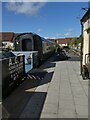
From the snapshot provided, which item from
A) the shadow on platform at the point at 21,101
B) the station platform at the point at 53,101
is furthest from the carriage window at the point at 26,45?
the shadow on platform at the point at 21,101

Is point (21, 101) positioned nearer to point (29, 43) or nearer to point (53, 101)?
point (53, 101)

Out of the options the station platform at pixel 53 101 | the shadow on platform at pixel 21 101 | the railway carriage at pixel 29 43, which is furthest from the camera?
the railway carriage at pixel 29 43

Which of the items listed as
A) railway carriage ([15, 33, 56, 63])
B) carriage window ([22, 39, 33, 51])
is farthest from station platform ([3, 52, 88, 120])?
carriage window ([22, 39, 33, 51])

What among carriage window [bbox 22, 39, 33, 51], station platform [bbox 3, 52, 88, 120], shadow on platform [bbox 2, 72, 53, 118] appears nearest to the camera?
station platform [bbox 3, 52, 88, 120]

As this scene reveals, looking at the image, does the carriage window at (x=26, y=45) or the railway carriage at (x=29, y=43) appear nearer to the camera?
the railway carriage at (x=29, y=43)

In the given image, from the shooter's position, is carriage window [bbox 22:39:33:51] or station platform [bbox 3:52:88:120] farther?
carriage window [bbox 22:39:33:51]

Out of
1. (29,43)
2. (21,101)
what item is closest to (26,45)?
(29,43)

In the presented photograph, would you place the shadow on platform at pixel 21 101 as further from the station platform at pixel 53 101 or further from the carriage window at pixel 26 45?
the carriage window at pixel 26 45

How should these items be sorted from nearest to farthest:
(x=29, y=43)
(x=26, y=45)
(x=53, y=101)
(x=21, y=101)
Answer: (x=53, y=101)
(x=21, y=101)
(x=29, y=43)
(x=26, y=45)

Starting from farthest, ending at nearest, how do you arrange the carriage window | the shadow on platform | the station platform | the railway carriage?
the carriage window, the railway carriage, the shadow on platform, the station platform

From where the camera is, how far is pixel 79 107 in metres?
7.33

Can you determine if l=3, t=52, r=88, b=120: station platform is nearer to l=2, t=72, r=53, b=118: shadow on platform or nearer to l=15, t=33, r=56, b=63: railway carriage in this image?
l=2, t=72, r=53, b=118: shadow on platform

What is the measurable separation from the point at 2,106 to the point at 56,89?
3095 millimetres

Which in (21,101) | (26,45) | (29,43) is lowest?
(21,101)
